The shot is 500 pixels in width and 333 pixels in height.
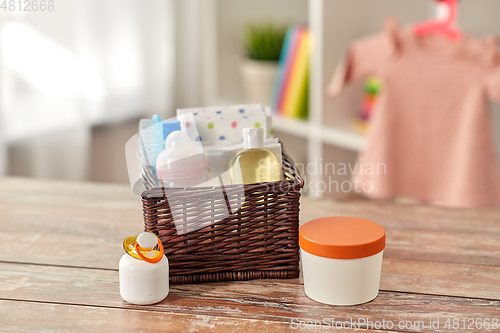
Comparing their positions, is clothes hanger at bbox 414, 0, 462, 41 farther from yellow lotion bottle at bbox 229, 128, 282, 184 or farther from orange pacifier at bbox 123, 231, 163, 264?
orange pacifier at bbox 123, 231, 163, 264

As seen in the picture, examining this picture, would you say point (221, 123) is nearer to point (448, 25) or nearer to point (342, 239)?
point (342, 239)

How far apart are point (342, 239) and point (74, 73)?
4.50 ft

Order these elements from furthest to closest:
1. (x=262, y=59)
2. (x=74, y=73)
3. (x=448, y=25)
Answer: (x=262, y=59) < (x=74, y=73) < (x=448, y=25)

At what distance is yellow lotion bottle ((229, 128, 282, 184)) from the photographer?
0.67 m

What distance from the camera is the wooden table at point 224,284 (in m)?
0.60

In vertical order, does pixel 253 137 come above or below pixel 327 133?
above

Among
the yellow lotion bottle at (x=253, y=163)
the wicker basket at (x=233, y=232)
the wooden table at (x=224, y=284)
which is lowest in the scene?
the wooden table at (x=224, y=284)

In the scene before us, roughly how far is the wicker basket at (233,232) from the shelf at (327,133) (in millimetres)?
991

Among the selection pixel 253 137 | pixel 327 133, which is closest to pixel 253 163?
pixel 253 137

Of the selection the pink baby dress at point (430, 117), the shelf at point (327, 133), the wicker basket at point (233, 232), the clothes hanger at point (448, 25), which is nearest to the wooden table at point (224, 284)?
the wicker basket at point (233, 232)

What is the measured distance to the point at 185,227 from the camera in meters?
0.66

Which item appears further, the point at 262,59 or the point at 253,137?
the point at 262,59

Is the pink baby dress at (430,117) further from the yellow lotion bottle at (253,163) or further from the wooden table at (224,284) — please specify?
the yellow lotion bottle at (253,163)

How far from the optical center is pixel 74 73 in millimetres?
1727
